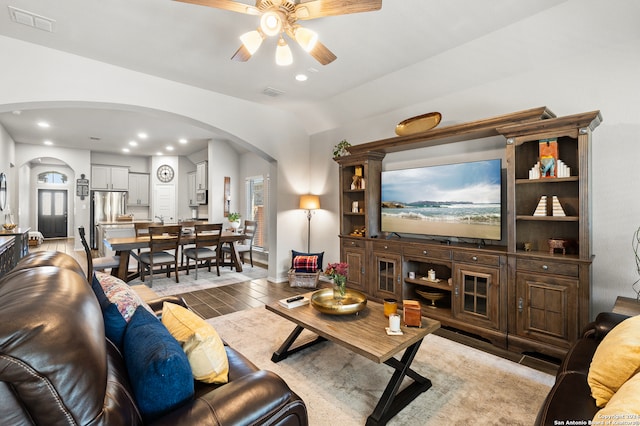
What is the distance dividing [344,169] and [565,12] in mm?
2840

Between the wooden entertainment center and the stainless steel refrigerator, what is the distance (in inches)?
342

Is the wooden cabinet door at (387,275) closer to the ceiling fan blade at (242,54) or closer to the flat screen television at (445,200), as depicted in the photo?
the flat screen television at (445,200)

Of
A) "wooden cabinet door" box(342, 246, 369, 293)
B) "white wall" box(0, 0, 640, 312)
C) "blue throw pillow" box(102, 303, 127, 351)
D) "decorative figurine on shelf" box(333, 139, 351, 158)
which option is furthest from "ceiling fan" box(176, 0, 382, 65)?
"wooden cabinet door" box(342, 246, 369, 293)

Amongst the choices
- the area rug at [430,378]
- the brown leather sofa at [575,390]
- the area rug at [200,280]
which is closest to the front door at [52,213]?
the area rug at [200,280]

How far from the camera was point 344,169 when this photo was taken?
4562 mm

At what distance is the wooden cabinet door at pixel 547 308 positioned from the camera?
243 cm

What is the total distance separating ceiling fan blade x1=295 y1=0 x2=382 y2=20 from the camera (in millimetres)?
1934

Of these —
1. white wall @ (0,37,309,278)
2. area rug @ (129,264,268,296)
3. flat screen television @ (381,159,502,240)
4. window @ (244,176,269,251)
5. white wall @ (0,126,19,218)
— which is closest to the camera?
white wall @ (0,37,309,278)

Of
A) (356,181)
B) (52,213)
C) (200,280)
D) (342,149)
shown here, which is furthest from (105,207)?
(356,181)

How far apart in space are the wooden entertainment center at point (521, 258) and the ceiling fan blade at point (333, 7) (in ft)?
5.57

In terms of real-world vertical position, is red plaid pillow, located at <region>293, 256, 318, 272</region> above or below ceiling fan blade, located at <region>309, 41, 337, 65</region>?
below

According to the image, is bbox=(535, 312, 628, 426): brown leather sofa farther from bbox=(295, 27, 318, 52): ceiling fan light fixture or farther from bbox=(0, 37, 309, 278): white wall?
bbox=(0, 37, 309, 278): white wall

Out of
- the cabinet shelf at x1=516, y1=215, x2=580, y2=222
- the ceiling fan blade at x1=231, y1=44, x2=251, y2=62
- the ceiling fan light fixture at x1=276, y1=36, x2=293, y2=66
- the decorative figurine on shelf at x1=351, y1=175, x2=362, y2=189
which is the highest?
the ceiling fan blade at x1=231, y1=44, x2=251, y2=62

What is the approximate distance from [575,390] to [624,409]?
489 millimetres
